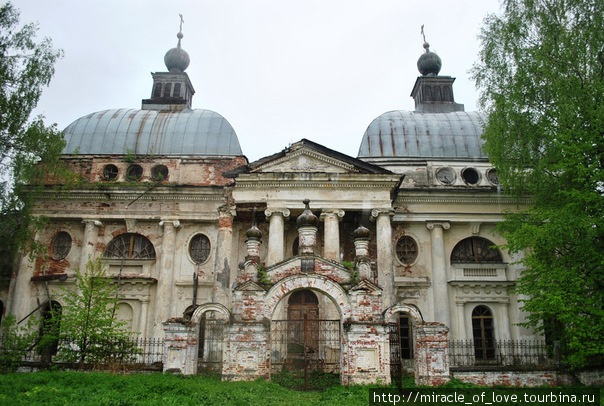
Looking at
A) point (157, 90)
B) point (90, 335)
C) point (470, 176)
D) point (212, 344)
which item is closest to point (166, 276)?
point (212, 344)

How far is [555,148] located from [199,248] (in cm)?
1314

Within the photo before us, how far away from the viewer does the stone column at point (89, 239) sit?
2012 cm

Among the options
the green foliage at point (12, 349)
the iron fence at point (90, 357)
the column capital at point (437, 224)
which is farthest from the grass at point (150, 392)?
the column capital at point (437, 224)

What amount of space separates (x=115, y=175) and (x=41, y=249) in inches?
208

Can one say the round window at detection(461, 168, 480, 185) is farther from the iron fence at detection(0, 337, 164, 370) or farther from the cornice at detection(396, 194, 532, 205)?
the iron fence at detection(0, 337, 164, 370)

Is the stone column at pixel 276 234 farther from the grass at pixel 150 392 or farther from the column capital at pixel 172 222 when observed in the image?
the grass at pixel 150 392

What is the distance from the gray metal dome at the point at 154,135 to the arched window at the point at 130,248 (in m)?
3.81

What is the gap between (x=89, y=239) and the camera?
20.4 metres

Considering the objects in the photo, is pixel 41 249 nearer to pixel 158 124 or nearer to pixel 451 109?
pixel 158 124

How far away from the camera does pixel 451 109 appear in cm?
2745

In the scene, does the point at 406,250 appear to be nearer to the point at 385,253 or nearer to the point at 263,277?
the point at 385,253

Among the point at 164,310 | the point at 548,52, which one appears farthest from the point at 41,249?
the point at 548,52

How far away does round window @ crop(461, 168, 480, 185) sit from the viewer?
71.9 ft

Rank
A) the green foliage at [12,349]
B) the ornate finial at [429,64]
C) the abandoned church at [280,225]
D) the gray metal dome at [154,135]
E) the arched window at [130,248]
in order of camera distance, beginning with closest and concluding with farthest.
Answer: the green foliage at [12,349] < the abandoned church at [280,225] < the arched window at [130,248] < the gray metal dome at [154,135] < the ornate finial at [429,64]
